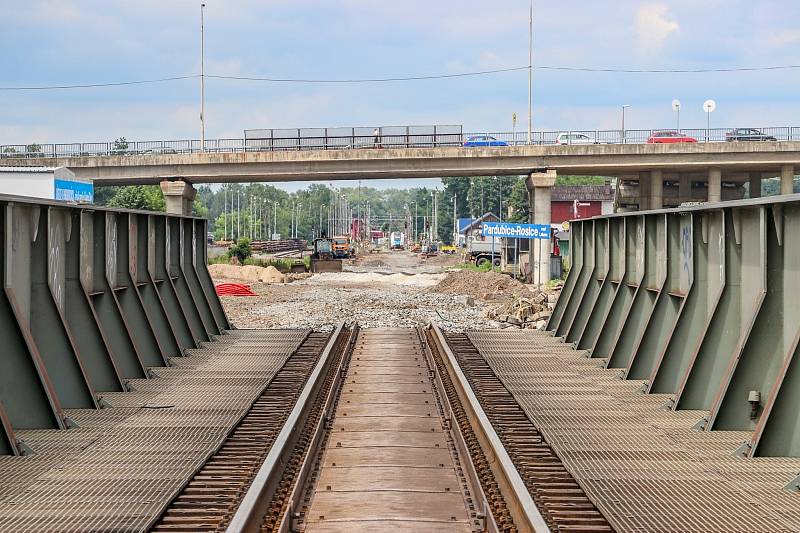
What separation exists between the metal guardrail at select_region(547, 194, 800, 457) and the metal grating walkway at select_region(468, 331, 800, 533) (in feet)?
1.05

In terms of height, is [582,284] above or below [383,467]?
above

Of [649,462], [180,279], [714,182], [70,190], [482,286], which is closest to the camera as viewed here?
[649,462]

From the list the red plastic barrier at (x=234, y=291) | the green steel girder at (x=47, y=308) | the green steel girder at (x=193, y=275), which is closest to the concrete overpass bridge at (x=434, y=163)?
the red plastic barrier at (x=234, y=291)

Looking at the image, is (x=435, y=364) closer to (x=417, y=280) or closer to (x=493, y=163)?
(x=493, y=163)

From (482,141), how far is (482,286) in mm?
12802

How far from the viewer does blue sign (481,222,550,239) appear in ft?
121

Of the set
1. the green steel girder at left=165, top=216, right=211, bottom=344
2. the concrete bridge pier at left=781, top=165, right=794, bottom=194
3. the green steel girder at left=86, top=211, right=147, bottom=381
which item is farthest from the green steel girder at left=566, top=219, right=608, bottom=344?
the concrete bridge pier at left=781, top=165, right=794, bottom=194

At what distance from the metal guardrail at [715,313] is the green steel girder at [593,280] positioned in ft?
3.00

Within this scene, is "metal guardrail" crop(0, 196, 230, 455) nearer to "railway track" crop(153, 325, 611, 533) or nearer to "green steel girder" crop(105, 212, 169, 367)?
"green steel girder" crop(105, 212, 169, 367)

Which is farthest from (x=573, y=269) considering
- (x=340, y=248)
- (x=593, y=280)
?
(x=340, y=248)

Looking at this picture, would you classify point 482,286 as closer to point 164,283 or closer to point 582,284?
point 582,284

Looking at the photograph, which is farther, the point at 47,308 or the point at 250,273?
the point at 250,273

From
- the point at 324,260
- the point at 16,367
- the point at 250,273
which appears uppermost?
the point at 16,367

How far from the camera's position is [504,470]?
837cm
